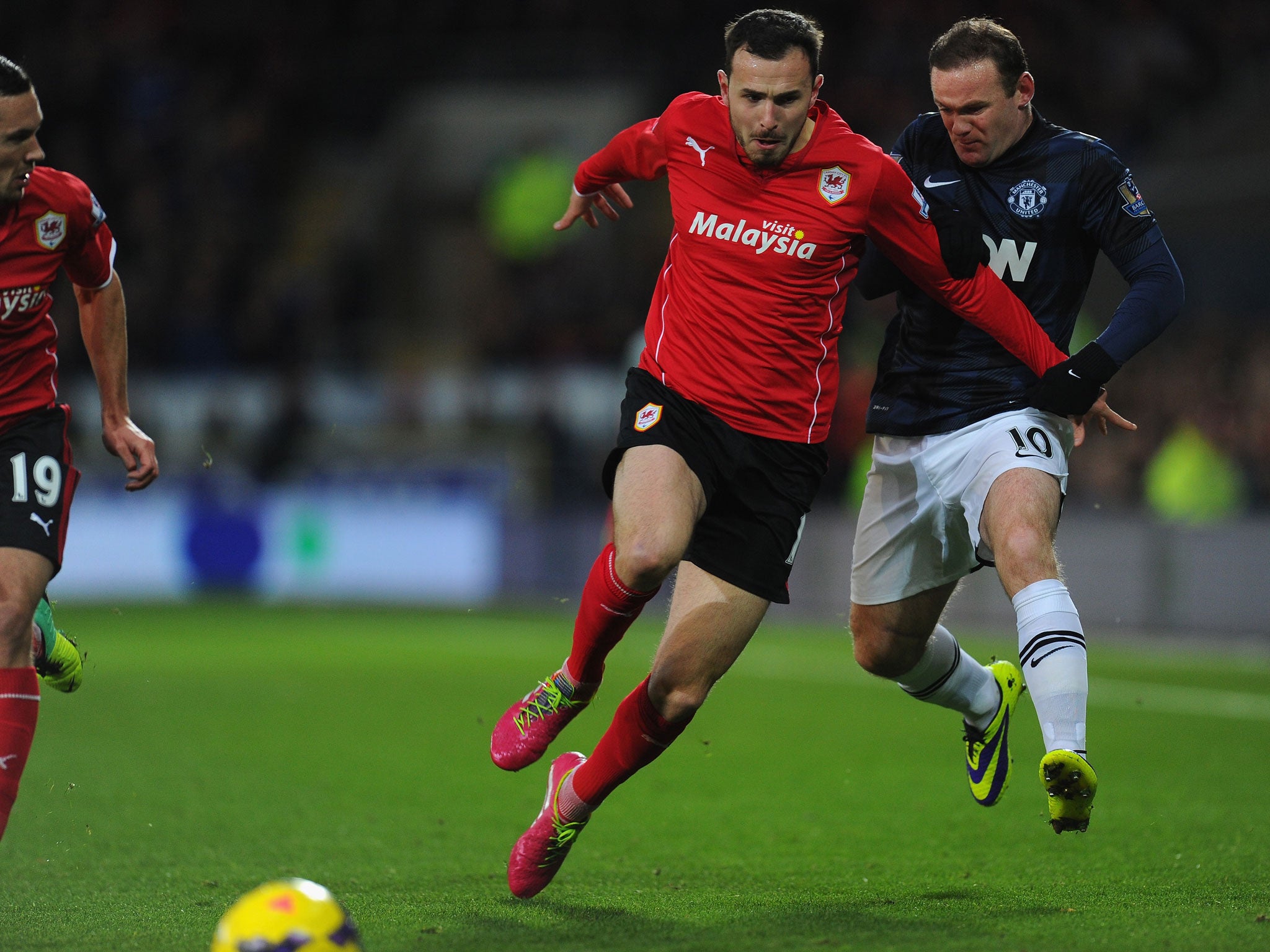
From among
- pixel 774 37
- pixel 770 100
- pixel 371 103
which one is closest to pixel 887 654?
pixel 770 100

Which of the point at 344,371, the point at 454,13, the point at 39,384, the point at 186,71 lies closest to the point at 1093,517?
the point at 344,371

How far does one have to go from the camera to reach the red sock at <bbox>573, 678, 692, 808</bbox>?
464 centimetres

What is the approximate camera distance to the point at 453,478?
16359 mm

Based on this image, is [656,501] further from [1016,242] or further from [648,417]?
Answer: [1016,242]

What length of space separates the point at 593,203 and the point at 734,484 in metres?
1.31

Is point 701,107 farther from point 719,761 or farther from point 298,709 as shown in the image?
point 298,709

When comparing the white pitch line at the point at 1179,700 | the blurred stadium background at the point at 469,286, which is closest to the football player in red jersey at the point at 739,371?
the white pitch line at the point at 1179,700

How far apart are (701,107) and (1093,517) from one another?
9331 millimetres

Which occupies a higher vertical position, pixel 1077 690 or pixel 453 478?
pixel 1077 690

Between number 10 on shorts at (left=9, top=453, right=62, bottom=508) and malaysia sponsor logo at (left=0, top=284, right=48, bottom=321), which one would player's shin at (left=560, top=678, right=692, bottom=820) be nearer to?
number 10 on shorts at (left=9, top=453, right=62, bottom=508)

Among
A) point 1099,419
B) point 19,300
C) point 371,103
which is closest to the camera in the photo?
point 19,300

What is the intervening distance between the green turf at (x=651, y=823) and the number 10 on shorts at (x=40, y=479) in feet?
3.73

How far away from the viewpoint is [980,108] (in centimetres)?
486

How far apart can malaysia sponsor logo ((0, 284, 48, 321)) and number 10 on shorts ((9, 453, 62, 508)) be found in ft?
1.32
